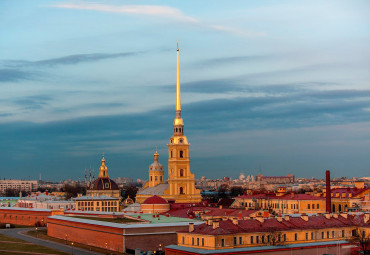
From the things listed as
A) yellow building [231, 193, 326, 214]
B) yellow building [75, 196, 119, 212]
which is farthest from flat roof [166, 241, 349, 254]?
yellow building [75, 196, 119, 212]

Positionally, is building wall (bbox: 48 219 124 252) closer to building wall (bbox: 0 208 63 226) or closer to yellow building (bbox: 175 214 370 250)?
yellow building (bbox: 175 214 370 250)

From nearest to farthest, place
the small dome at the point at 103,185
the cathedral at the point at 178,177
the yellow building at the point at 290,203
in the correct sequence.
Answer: the yellow building at the point at 290,203, the cathedral at the point at 178,177, the small dome at the point at 103,185

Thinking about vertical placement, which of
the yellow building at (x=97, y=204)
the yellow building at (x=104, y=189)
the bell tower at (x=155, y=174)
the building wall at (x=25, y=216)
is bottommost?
the building wall at (x=25, y=216)

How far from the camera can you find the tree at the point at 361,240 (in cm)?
6494

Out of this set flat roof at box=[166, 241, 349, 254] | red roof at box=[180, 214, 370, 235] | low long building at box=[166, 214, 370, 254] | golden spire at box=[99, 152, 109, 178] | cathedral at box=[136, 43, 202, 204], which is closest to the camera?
flat roof at box=[166, 241, 349, 254]

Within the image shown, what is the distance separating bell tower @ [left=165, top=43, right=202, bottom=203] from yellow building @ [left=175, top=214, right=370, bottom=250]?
188 ft

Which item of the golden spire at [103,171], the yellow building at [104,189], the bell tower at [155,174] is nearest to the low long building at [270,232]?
the bell tower at [155,174]

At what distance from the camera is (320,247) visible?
6538cm

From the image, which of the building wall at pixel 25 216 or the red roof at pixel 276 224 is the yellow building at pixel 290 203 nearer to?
the red roof at pixel 276 224

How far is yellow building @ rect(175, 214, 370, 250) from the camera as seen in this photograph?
6119 centimetres

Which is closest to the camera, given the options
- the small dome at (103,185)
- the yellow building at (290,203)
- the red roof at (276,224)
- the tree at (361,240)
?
the red roof at (276,224)

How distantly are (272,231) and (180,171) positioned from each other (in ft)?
216

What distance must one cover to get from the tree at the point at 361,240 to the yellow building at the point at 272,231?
0.11 m

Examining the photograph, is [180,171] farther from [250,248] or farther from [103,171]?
[250,248]
